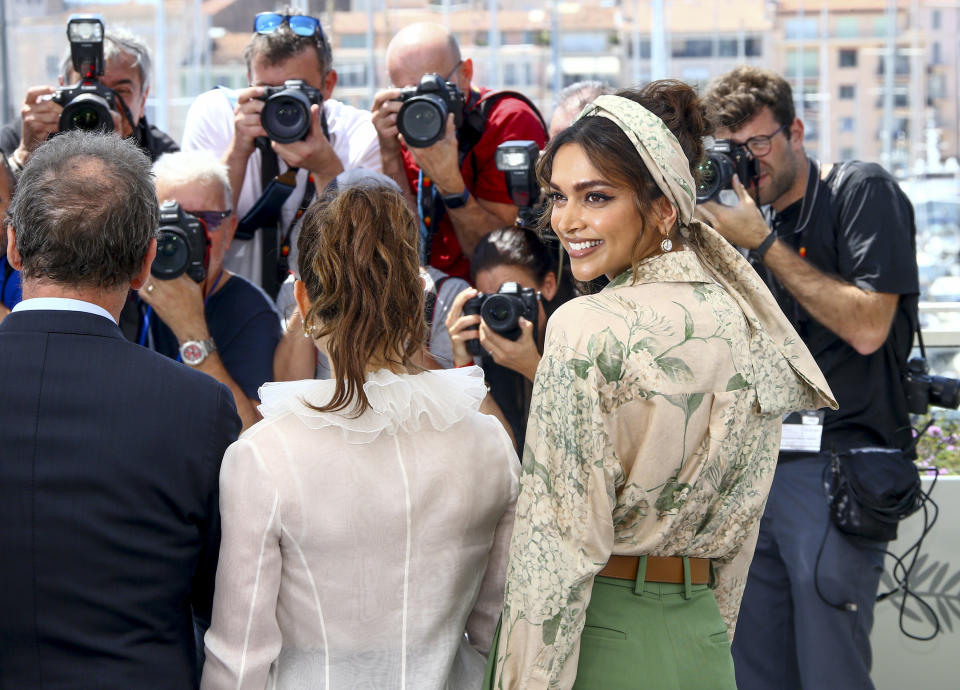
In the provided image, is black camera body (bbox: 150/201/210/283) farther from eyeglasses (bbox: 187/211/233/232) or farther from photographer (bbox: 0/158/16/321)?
photographer (bbox: 0/158/16/321)

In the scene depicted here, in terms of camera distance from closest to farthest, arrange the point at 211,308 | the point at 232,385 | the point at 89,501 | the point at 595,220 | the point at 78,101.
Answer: the point at 89,501, the point at 595,220, the point at 232,385, the point at 211,308, the point at 78,101

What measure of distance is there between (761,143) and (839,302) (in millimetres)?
486

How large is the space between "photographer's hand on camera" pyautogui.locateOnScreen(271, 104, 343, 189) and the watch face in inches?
23.8

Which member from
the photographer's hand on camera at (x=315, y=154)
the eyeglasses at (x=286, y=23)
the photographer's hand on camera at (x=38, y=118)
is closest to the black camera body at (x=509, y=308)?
the photographer's hand on camera at (x=315, y=154)

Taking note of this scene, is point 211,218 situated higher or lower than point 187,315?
higher

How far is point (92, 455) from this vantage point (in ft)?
5.33

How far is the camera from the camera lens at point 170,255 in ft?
8.75

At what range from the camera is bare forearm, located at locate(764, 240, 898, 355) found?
9.43 ft

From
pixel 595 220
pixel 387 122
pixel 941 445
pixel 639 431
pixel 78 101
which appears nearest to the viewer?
pixel 639 431

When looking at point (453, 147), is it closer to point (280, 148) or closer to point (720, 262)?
point (280, 148)

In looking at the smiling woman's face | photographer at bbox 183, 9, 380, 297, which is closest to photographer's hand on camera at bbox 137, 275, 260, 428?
photographer at bbox 183, 9, 380, 297

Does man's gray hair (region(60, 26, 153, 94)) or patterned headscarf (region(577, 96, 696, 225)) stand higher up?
man's gray hair (region(60, 26, 153, 94))

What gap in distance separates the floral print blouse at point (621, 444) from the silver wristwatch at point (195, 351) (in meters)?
1.20

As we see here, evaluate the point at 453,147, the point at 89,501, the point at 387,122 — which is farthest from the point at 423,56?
the point at 89,501
